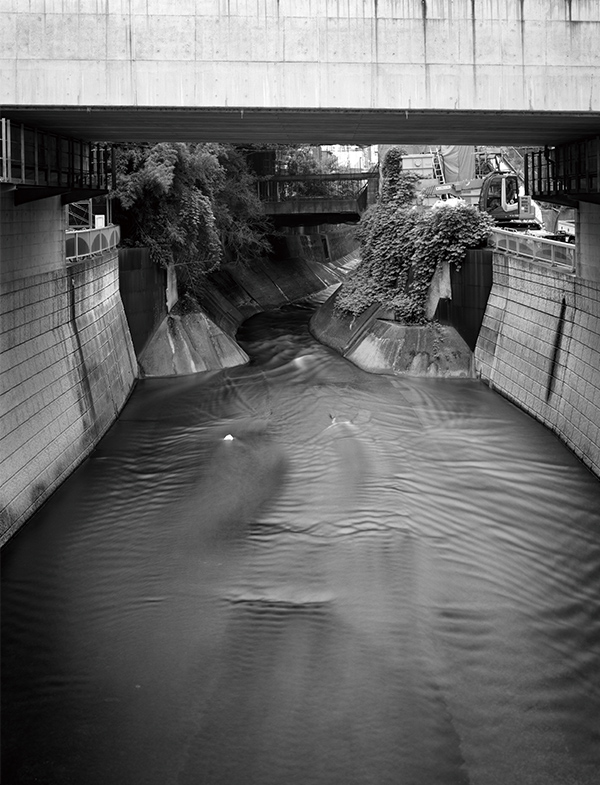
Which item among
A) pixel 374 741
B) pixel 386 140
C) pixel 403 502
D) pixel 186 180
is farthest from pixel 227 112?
pixel 186 180

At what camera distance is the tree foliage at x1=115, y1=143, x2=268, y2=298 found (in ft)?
103

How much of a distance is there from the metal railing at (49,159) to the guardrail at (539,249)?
12.8m

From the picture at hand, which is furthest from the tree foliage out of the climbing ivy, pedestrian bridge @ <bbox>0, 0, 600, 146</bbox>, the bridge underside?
pedestrian bridge @ <bbox>0, 0, 600, 146</bbox>

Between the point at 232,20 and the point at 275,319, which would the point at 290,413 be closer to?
the point at 232,20

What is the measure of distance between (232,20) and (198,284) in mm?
21791

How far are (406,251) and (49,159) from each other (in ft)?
59.6

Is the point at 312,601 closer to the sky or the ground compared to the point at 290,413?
closer to the ground

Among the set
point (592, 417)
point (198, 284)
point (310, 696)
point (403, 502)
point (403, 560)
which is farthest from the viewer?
point (198, 284)

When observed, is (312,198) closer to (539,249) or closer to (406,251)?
(406,251)

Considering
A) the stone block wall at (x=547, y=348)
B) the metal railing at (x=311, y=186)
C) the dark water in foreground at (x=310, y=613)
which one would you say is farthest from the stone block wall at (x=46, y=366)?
the metal railing at (x=311, y=186)

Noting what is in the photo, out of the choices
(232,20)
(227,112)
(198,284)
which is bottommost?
(198,284)

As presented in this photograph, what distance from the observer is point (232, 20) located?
16.7 metres

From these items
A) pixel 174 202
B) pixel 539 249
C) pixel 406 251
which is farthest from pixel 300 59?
pixel 406 251

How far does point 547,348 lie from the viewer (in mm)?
24078
